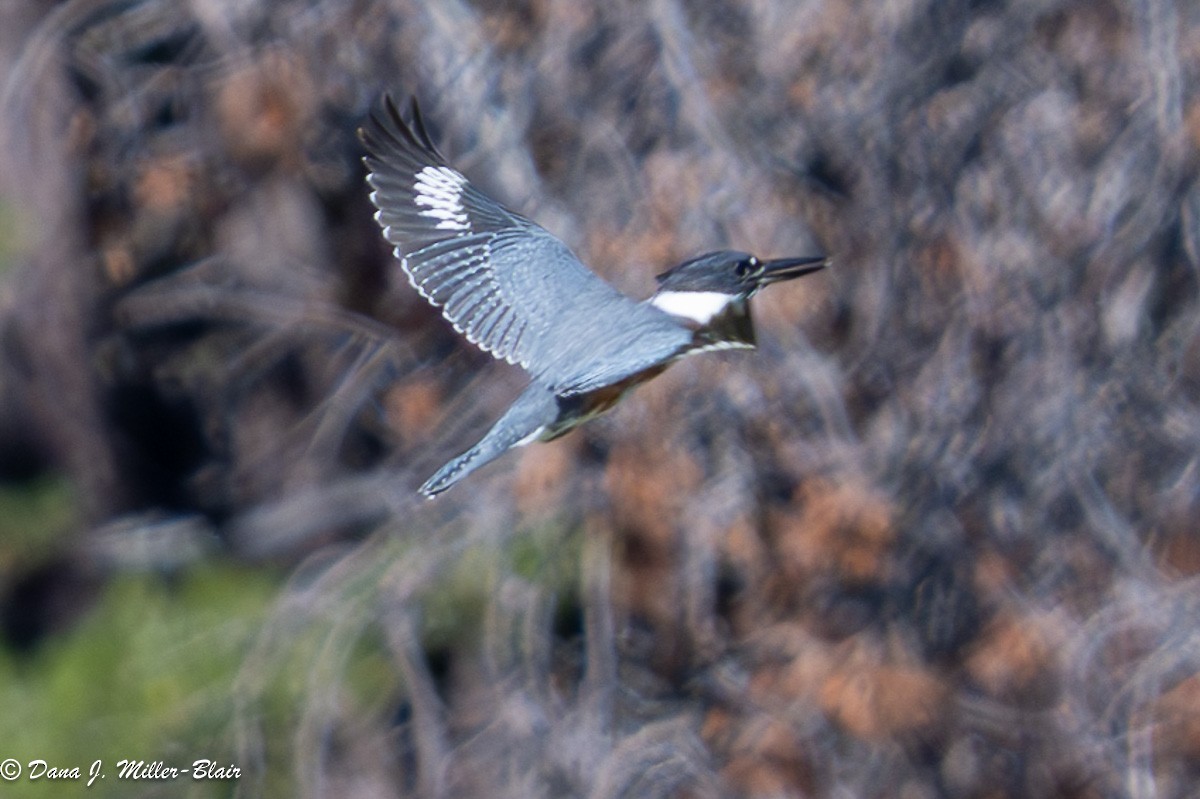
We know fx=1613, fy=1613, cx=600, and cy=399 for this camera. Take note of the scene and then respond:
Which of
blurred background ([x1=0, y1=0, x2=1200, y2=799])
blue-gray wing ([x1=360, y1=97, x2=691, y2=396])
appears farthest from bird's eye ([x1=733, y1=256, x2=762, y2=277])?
blurred background ([x1=0, y1=0, x2=1200, y2=799])

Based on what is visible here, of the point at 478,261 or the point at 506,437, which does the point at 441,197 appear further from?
the point at 506,437

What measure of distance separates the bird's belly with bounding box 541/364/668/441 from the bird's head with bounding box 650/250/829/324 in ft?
0.32

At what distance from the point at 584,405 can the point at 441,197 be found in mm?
453

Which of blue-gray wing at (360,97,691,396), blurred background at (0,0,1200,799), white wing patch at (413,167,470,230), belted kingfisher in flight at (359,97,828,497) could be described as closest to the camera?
belted kingfisher in flight at (359,97,828,497)

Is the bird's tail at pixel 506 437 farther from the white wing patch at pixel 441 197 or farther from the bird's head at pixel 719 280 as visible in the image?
the white wing patch at pixel 441 197

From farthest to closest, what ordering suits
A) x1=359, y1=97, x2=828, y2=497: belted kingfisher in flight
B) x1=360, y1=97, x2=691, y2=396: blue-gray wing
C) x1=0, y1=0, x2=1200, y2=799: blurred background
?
x1=0, y1=0, x2=1200, y2=799: blurred background < x1=360, y1=97, x2=691, y2=396: blue-gray wing < x1=359, y1=97, x2=828, y2=497: belted kingfisher in flight

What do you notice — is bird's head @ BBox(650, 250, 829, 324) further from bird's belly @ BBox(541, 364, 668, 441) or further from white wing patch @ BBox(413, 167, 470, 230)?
white wing patch @ BBox(413, 167, 470, 230)

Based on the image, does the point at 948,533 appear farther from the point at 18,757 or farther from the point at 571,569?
the point at 18,757

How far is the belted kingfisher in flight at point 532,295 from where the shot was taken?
66.2 inches

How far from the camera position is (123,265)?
3.18m

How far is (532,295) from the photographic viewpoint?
6.49 ft

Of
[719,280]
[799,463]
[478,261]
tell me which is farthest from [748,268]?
[799,463]

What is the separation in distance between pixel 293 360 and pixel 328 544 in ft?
1.29

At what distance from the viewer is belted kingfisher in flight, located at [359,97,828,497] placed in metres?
1.68
